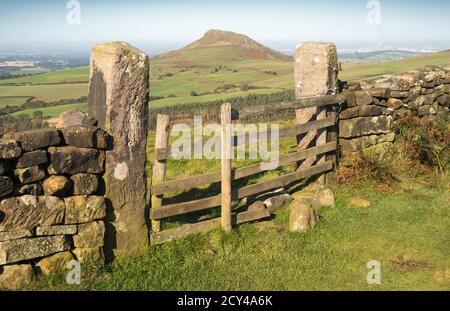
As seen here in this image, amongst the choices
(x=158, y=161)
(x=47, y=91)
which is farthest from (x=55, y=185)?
(x=47, y=91)

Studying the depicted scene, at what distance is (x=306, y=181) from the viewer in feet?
30.4

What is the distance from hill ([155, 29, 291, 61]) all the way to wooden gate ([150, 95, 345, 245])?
78358 mm

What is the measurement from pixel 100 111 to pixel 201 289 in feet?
8.20

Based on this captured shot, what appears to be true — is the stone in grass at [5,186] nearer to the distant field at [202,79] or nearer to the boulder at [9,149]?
the boulder at [9,149]

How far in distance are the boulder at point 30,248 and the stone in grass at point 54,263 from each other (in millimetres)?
59

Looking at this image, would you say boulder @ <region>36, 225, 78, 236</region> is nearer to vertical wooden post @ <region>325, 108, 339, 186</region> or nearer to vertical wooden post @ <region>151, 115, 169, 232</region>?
vertical wooden post @ <region>151, 115, 169, 232</region>

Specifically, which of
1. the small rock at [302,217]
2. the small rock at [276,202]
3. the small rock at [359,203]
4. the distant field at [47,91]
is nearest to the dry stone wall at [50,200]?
the small rock at [302,217]

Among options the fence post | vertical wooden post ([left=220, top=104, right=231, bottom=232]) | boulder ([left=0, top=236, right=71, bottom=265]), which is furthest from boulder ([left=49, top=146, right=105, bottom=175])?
the fence post

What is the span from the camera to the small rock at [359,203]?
828cm

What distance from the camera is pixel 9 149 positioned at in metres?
4.88

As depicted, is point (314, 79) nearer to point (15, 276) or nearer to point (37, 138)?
point (37, 138)
